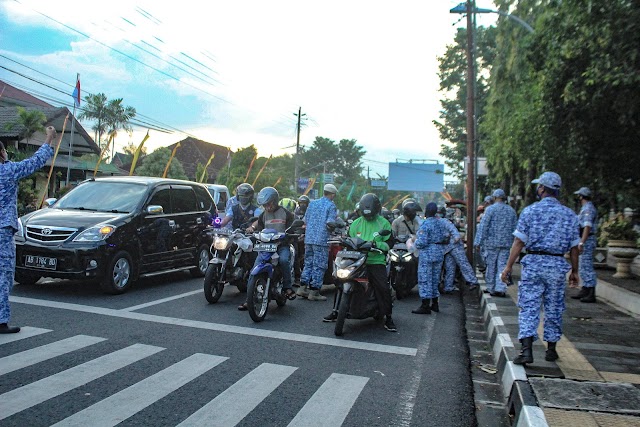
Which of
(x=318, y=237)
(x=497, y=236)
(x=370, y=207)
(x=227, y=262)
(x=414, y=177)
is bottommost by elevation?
(x=227, y=262)

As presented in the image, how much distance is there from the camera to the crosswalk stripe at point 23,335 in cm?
569

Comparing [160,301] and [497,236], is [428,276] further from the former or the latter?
[160,301]

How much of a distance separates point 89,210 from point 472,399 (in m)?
6.80

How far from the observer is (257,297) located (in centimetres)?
730

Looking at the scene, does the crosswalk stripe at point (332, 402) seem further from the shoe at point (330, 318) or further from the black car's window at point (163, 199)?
the black car's window at point (163, 199)

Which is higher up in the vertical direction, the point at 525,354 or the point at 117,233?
the point at 117,233

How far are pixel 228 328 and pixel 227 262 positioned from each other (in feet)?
6.01

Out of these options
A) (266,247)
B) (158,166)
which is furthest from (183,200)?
(158,166)

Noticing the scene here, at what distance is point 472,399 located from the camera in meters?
4.75

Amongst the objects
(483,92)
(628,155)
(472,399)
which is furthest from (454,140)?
(472,399)

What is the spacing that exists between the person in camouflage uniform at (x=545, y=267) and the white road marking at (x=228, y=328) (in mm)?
1352

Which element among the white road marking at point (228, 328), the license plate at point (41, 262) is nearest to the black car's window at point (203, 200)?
the license plate at point (41, 262)

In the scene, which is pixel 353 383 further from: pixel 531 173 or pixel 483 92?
pixel 483 92

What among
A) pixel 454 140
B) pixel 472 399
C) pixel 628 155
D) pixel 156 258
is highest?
pixel 454 140
